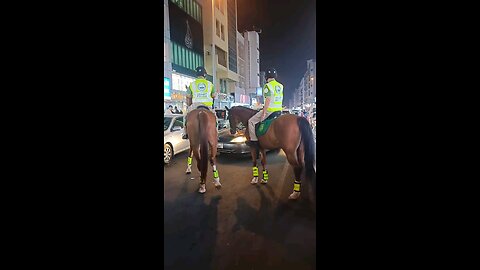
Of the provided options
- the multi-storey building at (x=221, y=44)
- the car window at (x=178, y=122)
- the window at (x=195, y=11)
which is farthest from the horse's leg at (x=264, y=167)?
the window at (x=195, y=11)

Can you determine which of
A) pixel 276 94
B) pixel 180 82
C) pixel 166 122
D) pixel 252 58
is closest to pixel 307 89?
pixel 276 94

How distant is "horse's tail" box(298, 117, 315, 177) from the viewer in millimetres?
1621

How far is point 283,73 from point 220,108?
54cm

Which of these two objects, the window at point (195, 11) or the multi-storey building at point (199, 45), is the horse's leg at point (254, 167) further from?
the window at point (195, 11)

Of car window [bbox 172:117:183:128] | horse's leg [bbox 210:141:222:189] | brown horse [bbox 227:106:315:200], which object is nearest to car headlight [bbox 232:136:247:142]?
brown horse [bbox 227:106:315:200]

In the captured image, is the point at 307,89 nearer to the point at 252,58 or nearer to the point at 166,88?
the point at 252,58

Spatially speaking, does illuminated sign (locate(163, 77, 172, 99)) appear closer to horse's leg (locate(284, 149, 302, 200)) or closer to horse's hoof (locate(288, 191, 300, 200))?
horse's leg (locate(284, 149, 302, 200))

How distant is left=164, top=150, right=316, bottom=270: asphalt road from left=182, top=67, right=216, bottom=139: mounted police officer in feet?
1.22

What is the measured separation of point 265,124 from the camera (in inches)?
73.5

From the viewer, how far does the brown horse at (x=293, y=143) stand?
5.37 ft
